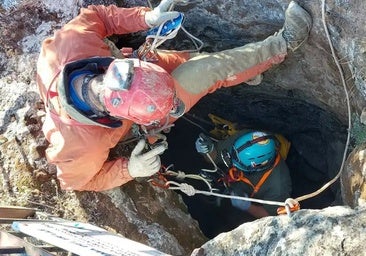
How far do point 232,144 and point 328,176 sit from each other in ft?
4.68

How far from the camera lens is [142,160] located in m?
4.31

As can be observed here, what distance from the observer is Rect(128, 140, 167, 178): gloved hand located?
14.2 feet

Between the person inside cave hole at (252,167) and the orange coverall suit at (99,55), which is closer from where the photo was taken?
the orange coverall suit at (99,55)

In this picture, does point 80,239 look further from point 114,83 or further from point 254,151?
point 254,151

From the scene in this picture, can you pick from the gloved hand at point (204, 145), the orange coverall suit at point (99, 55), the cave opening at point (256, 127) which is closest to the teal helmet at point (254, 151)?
→ the gloved hand at point (204, 145)

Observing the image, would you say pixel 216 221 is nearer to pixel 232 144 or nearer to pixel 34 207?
pixel 232 144

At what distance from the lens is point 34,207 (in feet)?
15.7

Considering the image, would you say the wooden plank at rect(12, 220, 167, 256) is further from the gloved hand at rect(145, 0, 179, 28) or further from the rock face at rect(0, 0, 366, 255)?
the gloved hand at rect(145, 0, 179, 28)

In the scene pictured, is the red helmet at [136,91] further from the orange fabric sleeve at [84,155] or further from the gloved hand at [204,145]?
the gloved hand at [204,145]

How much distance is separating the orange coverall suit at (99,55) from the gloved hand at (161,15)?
0.10 meters

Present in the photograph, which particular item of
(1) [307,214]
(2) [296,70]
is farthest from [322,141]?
(1) [307,214]

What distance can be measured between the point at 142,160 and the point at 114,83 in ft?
3.25

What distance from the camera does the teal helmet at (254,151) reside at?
5.77m

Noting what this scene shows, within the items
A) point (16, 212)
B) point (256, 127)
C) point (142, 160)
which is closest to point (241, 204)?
point (256, 127)
